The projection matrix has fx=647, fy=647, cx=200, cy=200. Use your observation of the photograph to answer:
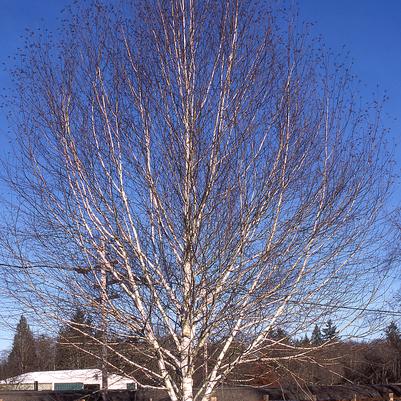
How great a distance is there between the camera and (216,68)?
7.30 metres

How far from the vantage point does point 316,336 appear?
7750 millimetres

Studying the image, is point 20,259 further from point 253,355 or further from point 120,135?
point 253,355

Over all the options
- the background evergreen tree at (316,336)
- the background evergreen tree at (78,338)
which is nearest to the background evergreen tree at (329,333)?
the background evergreen tree at (316,336)

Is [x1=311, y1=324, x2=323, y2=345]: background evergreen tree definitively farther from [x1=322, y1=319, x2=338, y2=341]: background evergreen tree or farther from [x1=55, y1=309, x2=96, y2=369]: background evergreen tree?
[x1=55, y1=309, x2=96, y2=369]: background evergreen tree

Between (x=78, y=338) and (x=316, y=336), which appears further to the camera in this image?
(x=316, y=336)

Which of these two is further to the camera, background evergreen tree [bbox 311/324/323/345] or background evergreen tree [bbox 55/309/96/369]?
background evergreen tree [bbox 311/324/323/345]

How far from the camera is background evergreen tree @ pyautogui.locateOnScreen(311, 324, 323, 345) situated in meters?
7.60

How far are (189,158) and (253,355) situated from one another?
97.0 inches

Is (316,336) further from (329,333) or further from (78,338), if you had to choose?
(78,338)

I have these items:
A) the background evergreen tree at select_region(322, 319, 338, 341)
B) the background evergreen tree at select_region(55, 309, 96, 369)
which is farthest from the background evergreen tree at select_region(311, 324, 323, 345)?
the background evergreen tree at select_region(55, 309, 96, 369)

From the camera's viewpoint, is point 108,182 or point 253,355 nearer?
point 108,182

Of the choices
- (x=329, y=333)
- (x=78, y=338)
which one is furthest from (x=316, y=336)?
(x=78, y=338)

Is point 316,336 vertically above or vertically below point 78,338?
below

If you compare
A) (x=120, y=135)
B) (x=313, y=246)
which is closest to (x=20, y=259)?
(x=120, y=135)
